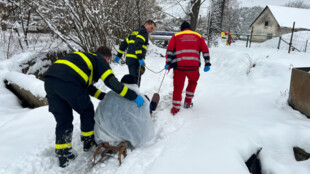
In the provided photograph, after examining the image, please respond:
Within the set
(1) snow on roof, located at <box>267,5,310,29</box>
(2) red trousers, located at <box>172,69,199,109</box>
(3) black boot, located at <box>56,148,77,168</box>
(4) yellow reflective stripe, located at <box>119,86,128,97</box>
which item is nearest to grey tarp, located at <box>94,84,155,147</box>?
(4) yellow reflective stripe, located at <box>119,86,128,97</box>

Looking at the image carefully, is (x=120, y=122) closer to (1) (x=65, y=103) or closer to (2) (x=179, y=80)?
(1) (x=65, y=103)

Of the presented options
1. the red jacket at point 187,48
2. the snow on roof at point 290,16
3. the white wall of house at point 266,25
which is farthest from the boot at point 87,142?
the snow on roof at point 290,16

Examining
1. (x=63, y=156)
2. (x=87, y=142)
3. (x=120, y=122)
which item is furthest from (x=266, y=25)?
(x=63, y=156)

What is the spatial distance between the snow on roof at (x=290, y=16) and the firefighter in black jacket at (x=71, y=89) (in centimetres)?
3252

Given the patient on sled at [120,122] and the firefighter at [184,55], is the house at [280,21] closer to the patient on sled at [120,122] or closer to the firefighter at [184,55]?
the firefighter at [184,55]

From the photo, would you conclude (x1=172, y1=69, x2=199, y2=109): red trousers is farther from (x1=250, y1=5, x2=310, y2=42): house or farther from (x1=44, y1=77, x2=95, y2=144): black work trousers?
(x1=250, y1=5, x2=310, y2=42): house

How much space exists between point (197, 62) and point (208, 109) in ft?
3.24

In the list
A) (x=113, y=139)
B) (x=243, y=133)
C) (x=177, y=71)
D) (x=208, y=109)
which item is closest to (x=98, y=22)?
(x=177, y=71)

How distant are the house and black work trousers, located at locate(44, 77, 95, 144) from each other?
2904 cm

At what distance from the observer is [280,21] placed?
90.7 feet

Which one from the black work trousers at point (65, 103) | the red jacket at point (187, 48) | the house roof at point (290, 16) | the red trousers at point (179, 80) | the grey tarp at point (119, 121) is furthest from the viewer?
the house roof at point (290, 16)

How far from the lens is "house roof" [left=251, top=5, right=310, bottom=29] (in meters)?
27.0

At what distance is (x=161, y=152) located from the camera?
242 cm

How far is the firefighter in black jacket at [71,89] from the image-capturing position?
217cm
